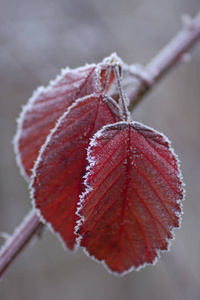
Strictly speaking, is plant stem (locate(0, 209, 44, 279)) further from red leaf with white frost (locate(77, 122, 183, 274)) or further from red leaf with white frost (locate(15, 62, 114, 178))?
red leaf with white frost (locate(77, 122, 183, 274))

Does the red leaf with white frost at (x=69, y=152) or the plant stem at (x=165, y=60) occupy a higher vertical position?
the plant stem at (x=165, y=60)

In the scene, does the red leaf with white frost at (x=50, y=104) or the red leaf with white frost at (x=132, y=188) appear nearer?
the red leaf with white frost at (x=132, y=188)

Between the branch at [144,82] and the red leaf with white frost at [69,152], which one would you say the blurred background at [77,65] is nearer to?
the branch at [144,82]

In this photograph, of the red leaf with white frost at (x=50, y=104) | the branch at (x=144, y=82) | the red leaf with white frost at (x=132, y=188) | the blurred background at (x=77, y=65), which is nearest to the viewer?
the red leaf with white frost at (x=132, y=188)

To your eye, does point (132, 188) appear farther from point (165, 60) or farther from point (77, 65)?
point (77, 65)

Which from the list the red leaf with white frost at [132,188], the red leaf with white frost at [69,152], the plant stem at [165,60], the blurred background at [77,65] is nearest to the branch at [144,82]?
the plant stem at [165,60]

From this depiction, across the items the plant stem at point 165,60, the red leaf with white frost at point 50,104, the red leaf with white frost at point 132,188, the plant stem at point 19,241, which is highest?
the plant stem at point 165,60

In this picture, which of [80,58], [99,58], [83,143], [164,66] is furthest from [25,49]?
[83,143]
